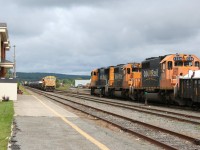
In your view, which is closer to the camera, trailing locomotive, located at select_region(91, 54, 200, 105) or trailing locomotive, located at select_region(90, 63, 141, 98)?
trailing locomotive, located at select_region(91, 54, 200, 105)

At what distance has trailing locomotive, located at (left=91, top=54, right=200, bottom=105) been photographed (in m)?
29.7

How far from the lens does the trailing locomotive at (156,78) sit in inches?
1168

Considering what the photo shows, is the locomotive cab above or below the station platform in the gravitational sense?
above

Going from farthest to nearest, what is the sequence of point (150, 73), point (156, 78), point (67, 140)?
1. point (150, 73)
2. point (156, 78)
3. point (67, 140)

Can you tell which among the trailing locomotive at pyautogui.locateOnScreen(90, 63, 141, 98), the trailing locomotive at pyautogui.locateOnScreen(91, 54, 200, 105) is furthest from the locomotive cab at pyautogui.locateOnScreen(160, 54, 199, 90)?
the trailing locomotive at pyautogui.locateOnScreen(90, 63, 141, 98)

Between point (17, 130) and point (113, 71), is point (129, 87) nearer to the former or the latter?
point (113, 71)

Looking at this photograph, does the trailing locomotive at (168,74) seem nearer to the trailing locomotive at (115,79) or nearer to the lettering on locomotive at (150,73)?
the lettering on locomotive at (150,73)

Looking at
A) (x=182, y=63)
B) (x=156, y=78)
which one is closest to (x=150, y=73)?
(x=156, y=78)

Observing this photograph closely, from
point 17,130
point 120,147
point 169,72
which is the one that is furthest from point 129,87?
point 120,147

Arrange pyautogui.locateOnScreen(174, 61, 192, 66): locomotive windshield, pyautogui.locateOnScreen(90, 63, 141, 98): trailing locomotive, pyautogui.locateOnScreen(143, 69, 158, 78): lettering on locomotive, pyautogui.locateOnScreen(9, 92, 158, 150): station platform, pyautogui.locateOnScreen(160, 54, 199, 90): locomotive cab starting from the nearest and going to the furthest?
pyautogui.locateOnScreen(9, 92, 158, 150): station platform
pyautogui.locateOnScreen(160, 54, 199, 90): locomotive cab
pyautogui.locateOnScreen(174, 61, 192, 66): locomotive windshield
pyautogui.locateOnScreen(143, 69, 158, 78): lettering on locomotive
pyautogui.locateOnScreen(90, 63, 141, 98): trailing locomotive

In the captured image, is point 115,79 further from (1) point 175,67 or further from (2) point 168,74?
(1) point 175,67

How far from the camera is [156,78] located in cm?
3312

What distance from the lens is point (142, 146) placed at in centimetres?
1115

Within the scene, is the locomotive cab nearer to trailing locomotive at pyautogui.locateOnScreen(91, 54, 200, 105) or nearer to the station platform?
trailing locomotive at pyautogui.locateOnScreen(91, 54, 200, 105)
